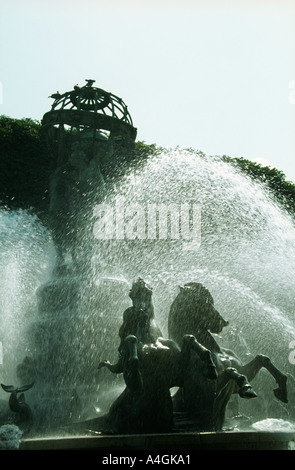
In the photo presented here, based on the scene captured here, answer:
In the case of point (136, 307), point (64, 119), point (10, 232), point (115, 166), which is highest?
point (64, 119)

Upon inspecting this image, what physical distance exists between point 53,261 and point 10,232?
5.65 meters

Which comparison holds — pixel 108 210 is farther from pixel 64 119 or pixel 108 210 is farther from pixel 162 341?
pixel 162 341

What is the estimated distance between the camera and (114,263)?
11.0 metres

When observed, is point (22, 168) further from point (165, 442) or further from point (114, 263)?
point (165, 442)

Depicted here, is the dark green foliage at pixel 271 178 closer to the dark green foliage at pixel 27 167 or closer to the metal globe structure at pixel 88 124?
the dark green foliage at pixel 27 167

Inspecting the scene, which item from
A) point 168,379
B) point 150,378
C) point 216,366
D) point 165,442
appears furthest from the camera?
point 216,366

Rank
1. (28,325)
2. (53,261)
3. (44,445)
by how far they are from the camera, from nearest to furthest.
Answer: (44,445), (28,325), (53,261)

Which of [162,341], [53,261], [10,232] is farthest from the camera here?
[10,232]

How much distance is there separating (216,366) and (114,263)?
4.75 metres

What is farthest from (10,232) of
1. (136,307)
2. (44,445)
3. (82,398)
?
(44,445)

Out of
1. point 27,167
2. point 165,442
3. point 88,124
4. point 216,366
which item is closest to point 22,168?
point 27,167

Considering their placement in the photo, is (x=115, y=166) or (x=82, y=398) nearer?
(x=82, y=398)

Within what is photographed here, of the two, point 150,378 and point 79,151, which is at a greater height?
point 79,151

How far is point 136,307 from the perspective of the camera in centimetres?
712
